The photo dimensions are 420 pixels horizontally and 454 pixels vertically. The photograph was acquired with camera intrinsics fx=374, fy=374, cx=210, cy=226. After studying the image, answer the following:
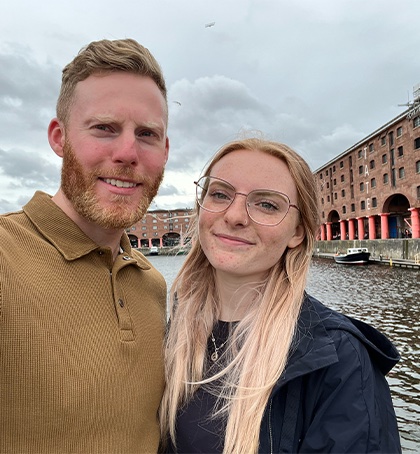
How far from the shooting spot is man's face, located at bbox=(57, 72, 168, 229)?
2129mm

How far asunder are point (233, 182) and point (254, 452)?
1.53 metres

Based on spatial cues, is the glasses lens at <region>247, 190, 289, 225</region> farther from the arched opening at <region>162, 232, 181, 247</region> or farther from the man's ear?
the arched opening at <region>162, 232, 181, 247</region>

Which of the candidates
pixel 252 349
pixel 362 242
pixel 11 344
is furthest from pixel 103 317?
pixel 362 242

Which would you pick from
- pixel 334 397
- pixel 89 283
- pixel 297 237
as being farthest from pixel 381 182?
pixel 89 283

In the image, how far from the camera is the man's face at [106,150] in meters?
2.13

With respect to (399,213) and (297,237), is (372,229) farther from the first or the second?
A: (297,237)

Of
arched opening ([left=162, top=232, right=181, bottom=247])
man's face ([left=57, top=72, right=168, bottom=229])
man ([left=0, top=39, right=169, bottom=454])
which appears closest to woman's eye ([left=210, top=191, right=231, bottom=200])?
man ([left=0, top=39, right=169, bottom=454])

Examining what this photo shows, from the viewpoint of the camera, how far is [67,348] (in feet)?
5.83

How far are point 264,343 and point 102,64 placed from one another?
6.20 ft

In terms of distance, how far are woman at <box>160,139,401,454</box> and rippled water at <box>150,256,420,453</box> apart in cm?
48

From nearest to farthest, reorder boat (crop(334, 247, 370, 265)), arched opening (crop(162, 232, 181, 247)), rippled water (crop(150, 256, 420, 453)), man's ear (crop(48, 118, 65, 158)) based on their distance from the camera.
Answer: man's ear (crop(48, 118, 65, 158)), rippled water (crop(150, 256, 420, 453)), boat (crop(334, 247, 370, 265)), arched opening (crop(162, 232, 181, 247))

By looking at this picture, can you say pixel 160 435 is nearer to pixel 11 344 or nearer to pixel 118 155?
pixel 11 344

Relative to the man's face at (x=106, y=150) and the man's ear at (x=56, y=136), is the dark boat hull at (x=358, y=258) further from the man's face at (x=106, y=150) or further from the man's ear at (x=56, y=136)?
the man's ear at (x=56, y=136)

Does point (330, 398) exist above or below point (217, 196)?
below
